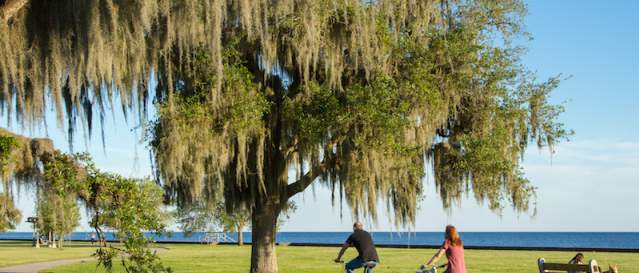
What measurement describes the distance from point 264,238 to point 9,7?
33.5ft

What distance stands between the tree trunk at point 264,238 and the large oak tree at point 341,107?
0.03m

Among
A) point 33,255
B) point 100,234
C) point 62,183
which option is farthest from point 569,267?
point 33,255

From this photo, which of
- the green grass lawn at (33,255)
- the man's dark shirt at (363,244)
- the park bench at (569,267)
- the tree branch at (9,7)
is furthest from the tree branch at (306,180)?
the green grass lawn at (33,255)

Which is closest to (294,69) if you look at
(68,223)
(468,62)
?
(468,62)

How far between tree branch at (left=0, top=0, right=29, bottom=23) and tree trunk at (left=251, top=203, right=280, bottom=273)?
972 centimetres

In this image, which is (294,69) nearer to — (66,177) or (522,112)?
(522,112)

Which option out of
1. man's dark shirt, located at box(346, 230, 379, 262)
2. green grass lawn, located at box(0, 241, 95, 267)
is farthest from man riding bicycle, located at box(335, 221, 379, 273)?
green grass lawn, located at box(0, 241, 95, 267)

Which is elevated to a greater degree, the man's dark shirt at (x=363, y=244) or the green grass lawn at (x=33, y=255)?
the man's dark shirt at (x=363, y=244)

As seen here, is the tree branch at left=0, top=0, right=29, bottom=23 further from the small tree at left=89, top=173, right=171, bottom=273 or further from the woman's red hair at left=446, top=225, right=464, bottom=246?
the woman's red hair at left=446, top=225, right=464, bottom=246

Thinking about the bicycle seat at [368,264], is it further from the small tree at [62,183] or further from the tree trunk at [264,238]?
the tree trunk at [264,238]

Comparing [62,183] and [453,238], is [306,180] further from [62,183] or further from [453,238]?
[62,183]

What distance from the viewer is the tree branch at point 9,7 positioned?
9.15m

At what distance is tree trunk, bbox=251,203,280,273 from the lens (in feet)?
59.9

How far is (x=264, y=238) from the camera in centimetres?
1839
